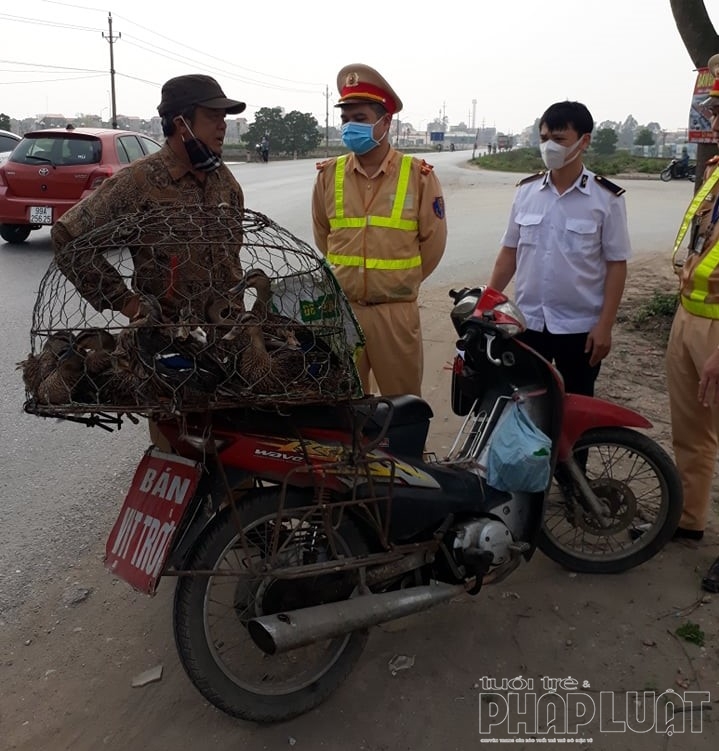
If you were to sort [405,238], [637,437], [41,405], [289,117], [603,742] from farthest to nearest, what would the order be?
[289,117]
[405,238]
[637,437]
[603,742]
[41,405]

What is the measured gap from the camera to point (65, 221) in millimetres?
2580

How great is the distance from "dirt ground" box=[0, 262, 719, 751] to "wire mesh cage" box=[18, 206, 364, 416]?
103cm

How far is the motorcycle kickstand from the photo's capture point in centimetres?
319

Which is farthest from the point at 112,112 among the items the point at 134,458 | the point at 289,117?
the point at 134,458

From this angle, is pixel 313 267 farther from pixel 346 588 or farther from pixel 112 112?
pixel 112 112

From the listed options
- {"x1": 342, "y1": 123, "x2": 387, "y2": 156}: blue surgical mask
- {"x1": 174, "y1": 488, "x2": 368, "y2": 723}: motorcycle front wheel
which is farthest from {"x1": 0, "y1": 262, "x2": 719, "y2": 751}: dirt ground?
{"x1": 342, "y1": 123, "x2": 387, "y2": 156}: blue surgical mask

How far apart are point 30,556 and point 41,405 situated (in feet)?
4.76

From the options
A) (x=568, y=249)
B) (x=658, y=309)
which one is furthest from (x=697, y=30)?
(x=568, y=249)

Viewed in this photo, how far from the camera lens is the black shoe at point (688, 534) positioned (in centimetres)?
349

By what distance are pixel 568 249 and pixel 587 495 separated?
42.6 inches

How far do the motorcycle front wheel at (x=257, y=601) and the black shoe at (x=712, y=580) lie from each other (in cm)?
151

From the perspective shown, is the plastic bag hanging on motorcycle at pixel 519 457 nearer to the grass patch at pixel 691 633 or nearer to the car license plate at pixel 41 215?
the grass patch at pixel 691 633

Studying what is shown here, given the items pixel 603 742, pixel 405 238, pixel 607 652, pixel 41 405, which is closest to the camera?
pixel 41 405

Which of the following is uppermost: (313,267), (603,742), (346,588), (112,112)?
(112,112)
